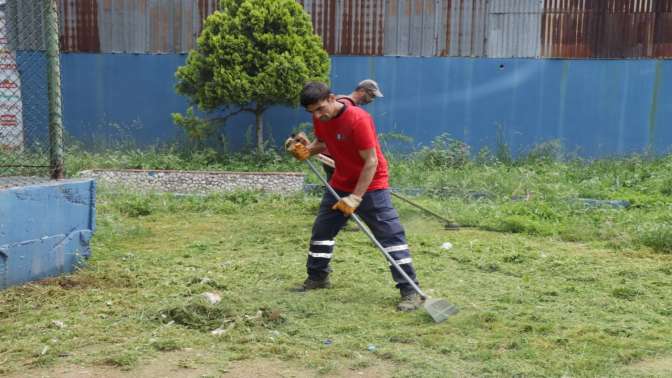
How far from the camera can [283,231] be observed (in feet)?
25.2

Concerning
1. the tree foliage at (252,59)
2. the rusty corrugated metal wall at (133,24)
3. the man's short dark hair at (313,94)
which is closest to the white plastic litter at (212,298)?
the man's short dark hair at (313,94)

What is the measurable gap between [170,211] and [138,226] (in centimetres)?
121

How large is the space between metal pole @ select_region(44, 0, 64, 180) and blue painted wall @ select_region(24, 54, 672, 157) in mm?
6611

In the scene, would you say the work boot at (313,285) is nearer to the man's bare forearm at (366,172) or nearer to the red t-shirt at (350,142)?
the red t-shirt at (350,142)

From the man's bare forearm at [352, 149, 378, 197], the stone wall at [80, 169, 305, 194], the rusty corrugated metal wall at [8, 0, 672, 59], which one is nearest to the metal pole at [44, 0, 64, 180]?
the man's bare forearm at [352, 149, 378, 197]

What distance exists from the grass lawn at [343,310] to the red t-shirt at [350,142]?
0.82 meters

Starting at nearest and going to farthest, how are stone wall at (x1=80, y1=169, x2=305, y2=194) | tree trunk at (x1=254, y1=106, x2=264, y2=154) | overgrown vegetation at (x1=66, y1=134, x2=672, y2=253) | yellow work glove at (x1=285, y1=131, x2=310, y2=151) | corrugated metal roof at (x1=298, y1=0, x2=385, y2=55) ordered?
yellow work glove at (x1=285, y1=131, x2=310, y2=151)
overgrown vegetation at (x1=66, y1=134, x2=672, y2=253)
stone wall at (x1=80, y1=169, x2=305, y2=194)
tree trunk at (x1=254, y1=106, x2=264, y2=154)
corrugated metal roof at (x1=298, y1=0, x2=385, y2=55)

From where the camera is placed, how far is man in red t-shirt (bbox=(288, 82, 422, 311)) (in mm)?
5004

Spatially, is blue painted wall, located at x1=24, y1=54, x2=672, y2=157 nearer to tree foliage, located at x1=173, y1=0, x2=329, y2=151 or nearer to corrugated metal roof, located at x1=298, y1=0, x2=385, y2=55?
corrugated metal roof, located at x1=298, y1=0, x2=385, y2=55

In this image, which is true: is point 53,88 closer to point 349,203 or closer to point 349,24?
point 349,203

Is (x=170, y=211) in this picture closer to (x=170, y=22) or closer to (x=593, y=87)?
(x=170, y=22)

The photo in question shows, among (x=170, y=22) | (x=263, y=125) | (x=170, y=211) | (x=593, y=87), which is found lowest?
(x=170, y=211)

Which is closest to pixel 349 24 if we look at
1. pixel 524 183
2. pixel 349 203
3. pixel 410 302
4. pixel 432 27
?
pixel 432 27

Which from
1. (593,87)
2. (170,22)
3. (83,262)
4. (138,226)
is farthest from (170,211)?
(593,87)
